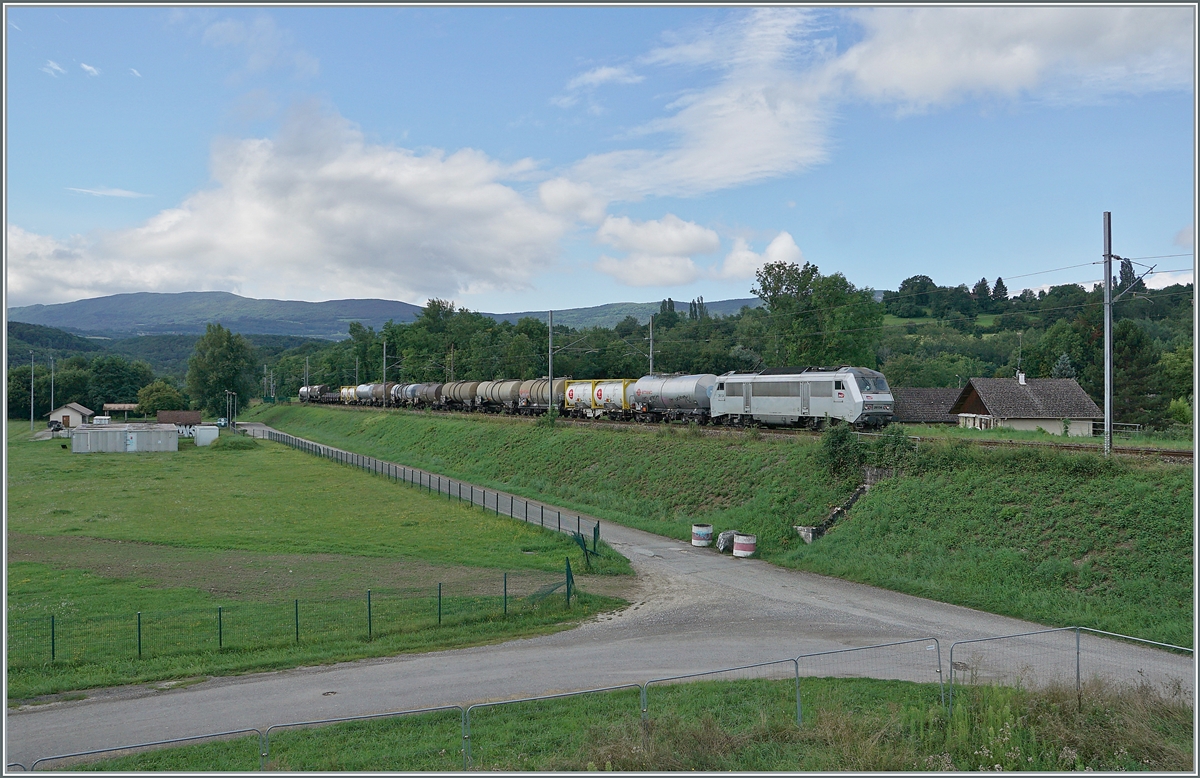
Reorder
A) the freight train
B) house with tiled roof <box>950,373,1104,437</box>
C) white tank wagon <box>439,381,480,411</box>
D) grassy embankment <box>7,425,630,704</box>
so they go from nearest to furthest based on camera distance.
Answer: grassy embankment <box>7,425,630,704</box> → the freight train → house with tiled roof <box>950,373,1104,437</box> → white tank wagon <box>439,381,480,411</box>

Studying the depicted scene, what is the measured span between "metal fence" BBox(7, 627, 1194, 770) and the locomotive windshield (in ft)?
57.5

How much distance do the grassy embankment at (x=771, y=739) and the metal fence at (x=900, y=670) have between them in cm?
15

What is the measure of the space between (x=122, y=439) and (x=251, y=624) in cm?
6259

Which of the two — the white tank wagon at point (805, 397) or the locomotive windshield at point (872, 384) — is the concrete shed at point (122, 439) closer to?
the white tank wagon at point (805, 397)

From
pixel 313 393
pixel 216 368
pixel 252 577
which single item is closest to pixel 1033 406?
pixel 252 577

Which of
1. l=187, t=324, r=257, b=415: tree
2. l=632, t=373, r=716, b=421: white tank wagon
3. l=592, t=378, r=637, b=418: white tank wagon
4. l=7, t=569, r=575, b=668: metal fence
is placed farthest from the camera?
l=187, t=324, r=257, b=415: tree

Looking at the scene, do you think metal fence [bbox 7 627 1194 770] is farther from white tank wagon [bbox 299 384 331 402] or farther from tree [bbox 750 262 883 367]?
white tank wagon [bbox 299 384 331 402]

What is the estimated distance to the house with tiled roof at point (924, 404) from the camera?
54.9 m

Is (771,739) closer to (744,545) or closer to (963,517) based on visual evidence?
(963,517)

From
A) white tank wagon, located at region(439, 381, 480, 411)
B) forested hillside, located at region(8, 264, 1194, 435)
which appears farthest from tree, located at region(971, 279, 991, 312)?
white tank wagon, located at region(439, 381, 480, 411)

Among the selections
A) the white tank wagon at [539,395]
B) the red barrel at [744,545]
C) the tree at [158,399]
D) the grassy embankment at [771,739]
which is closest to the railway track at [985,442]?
the red barrel at [744,545]

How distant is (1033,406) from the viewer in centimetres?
4234

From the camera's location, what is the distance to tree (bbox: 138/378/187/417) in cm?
10788

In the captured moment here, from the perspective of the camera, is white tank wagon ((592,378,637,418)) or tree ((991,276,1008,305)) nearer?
white tank wagon ((592,378,637,418))
